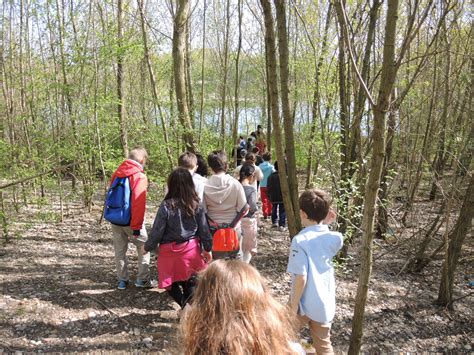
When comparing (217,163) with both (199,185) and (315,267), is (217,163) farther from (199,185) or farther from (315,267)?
(315,267)

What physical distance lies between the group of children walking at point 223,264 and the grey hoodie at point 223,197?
0.01m

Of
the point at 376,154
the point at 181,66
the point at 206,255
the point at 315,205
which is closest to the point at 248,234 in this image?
the point at 206,255

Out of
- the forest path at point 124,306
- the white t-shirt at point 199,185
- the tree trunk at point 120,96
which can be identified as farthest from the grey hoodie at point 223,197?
the tree trunk at point 120,96

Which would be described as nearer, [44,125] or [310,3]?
[44,125]

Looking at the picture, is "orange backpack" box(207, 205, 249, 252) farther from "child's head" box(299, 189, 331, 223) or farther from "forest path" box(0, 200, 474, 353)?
"child's head" box(299, 189, 331, 223)

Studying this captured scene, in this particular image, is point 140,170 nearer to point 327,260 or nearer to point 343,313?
point 327,260

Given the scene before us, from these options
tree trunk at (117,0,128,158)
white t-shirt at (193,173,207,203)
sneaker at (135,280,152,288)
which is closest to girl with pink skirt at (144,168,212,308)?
white t-shirt at (193,173,207,203)

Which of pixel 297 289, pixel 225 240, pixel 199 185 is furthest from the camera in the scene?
pixel 199 185

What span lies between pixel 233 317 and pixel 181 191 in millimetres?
2381

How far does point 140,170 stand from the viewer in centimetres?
438

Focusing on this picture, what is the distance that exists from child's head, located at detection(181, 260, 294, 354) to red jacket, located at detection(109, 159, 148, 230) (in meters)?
3.01

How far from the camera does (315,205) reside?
2.66 metres

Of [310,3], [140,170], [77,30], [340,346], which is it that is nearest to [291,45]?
[310,3]

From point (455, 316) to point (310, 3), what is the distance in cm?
758
